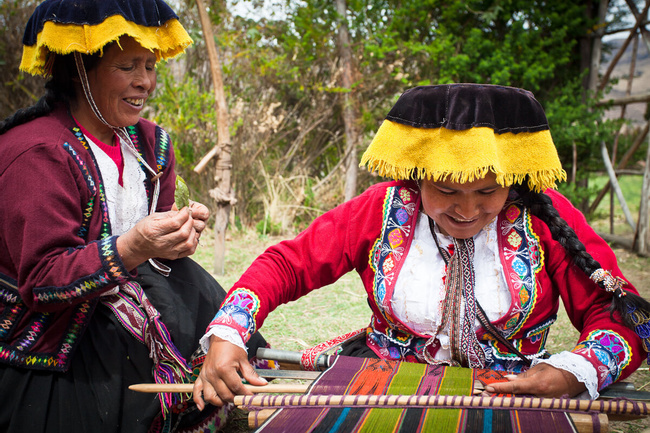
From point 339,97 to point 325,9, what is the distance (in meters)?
1.15

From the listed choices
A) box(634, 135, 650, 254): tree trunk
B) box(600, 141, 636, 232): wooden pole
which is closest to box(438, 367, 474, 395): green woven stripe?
box(634, 135, 650, 254): tree trunk

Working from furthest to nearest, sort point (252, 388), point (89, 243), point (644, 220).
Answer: point (644, 220) → point (89, 243) → point (252, 388)

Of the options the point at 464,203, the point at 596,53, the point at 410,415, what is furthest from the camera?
the point at 596,53

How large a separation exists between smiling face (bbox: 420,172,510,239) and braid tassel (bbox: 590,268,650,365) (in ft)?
1.29

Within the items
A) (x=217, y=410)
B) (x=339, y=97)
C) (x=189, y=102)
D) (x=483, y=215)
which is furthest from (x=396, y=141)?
(x=339, y=97)

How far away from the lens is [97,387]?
196 centimetres

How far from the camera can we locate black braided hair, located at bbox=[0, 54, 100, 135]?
2033 mm

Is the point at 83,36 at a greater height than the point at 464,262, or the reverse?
the point at 83,36

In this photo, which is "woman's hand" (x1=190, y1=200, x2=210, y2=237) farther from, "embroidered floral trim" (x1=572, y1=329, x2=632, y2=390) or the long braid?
"embroidered floral trim" (x1=572, y1=329, x2=632, y2=390)

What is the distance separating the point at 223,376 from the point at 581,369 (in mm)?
1078

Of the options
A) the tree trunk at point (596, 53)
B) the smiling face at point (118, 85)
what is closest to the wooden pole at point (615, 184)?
the tree trunk at point (596, 53)

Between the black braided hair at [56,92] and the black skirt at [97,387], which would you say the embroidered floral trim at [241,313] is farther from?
the black braided hair at [56,92]

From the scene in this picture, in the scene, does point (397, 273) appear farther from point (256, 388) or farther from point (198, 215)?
point (198, 215)

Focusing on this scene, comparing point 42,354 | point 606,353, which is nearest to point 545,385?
point 606,353
